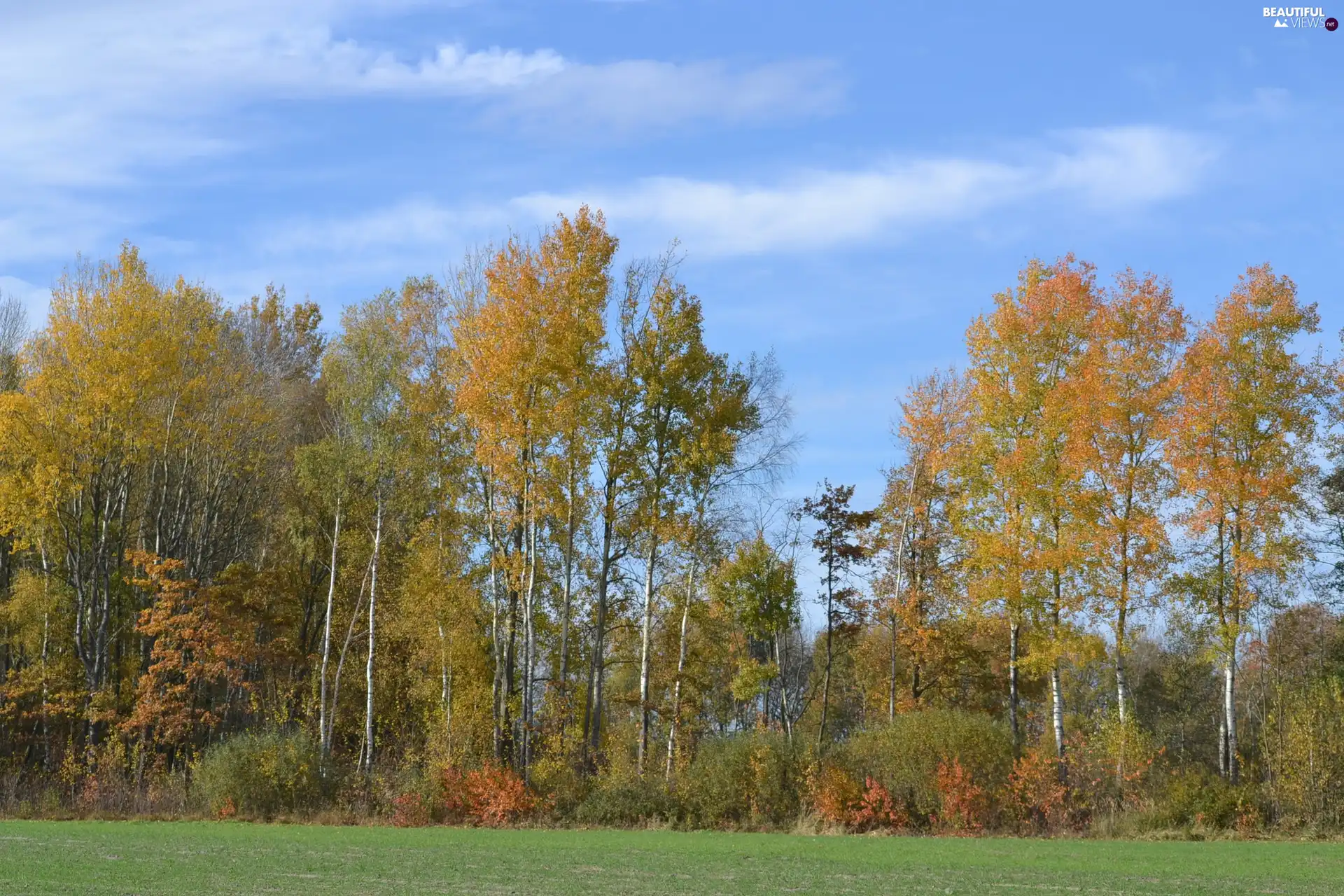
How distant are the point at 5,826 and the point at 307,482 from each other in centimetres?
1254

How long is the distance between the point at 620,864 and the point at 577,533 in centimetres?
1589

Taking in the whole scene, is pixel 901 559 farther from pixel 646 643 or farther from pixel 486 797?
pixel 486 797

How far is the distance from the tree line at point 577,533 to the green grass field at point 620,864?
5.91 meters

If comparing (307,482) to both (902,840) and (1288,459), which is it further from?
(1288,459)

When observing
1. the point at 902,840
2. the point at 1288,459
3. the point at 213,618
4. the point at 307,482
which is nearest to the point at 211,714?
the point at 213,618

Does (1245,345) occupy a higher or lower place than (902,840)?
higher

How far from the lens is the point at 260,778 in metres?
30.7

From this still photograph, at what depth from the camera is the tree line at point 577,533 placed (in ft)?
102

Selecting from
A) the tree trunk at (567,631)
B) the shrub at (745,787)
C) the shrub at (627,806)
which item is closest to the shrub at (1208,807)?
the shrub at (745,787)

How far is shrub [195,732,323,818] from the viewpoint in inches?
1204

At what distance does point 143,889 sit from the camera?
554 inches

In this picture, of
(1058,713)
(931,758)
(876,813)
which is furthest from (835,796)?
(1058,713)

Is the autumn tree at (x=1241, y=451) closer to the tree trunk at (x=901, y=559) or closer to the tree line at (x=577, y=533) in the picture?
the tree line at (x=577, y=533)

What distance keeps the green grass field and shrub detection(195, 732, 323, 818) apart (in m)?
4.20
